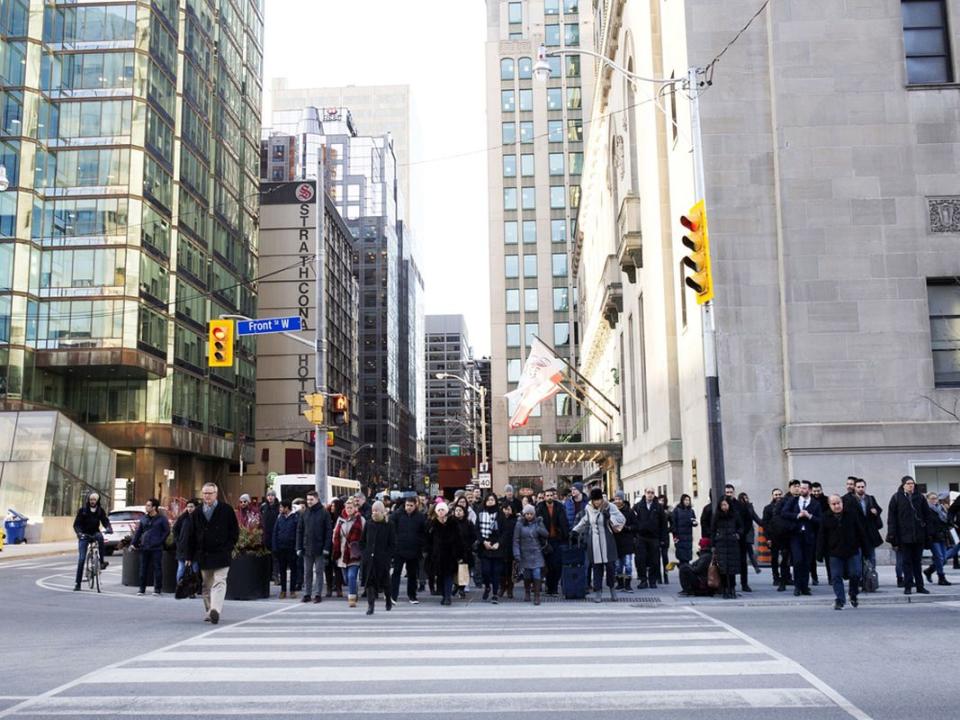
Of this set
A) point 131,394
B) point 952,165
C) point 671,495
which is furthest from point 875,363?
→ point 131,394

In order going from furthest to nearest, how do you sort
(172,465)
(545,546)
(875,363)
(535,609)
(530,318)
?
(530,318) < (172,465) < (875,363) < (545,546) < (535,609)

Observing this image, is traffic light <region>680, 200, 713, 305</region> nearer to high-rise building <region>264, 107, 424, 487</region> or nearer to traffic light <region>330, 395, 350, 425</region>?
traffic light <region>330, 395, 350, 425</region>

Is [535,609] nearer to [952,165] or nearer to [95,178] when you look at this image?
[952,165]

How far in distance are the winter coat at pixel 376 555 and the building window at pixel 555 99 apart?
81.2 meters

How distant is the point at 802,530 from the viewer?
16.3 m

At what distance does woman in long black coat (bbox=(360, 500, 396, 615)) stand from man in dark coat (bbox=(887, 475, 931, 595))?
8522 mm

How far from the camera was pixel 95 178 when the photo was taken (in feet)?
197

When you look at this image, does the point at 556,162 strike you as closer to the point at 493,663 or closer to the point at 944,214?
the point at 944,214

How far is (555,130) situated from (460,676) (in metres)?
84.6

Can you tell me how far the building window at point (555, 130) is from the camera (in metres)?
90.3

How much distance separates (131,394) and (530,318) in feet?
132

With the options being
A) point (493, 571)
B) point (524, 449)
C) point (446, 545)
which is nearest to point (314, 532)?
point (446, 545)

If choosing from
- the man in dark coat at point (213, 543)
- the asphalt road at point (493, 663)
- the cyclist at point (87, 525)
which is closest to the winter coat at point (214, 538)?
the man in dark coat at point (213, 543)

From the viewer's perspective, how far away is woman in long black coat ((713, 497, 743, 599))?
16.2m
